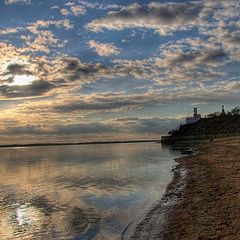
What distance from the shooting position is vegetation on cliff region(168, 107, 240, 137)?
13600 cm

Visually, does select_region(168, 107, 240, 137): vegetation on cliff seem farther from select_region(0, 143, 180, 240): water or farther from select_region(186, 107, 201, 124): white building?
select_region(0, 143, 180, 240): water

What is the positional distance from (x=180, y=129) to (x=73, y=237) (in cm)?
16184

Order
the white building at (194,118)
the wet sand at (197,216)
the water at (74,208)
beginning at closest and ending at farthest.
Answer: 1. the wet sand at (197,216)
2. the water at (74,208)
3. the white building at (194,118)

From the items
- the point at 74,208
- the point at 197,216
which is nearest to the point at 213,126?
the point at 74,208

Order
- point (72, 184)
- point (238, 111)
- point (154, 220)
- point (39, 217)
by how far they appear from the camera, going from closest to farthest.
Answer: point (154, 220) < point (39, 217) < point (72, 184) < point (238, 111)

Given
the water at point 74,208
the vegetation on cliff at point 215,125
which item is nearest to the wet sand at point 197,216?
the water at point 74,208

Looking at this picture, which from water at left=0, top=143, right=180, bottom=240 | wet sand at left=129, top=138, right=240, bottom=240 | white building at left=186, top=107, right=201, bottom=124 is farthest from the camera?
white building at left=186, top=107, right=201, bottom=124

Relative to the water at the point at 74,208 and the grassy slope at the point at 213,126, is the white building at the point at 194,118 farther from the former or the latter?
the water at the point at 74,208

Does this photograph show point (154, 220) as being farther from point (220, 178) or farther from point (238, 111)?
point (238, 111)

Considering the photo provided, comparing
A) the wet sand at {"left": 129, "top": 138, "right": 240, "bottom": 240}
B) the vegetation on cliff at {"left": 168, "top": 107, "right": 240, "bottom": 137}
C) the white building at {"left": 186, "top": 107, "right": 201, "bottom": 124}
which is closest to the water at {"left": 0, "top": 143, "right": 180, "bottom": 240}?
the wet sand at {"left": 129, "top": 138, "right": 240, "bottom": 240}

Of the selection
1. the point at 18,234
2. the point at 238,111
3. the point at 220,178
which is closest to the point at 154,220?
the point at 18,234

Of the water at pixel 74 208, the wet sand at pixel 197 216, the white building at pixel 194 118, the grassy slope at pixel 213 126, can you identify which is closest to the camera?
the wet sand at pixel 197 216

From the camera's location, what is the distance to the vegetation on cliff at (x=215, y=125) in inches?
5354

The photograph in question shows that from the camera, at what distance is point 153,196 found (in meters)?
26.8
